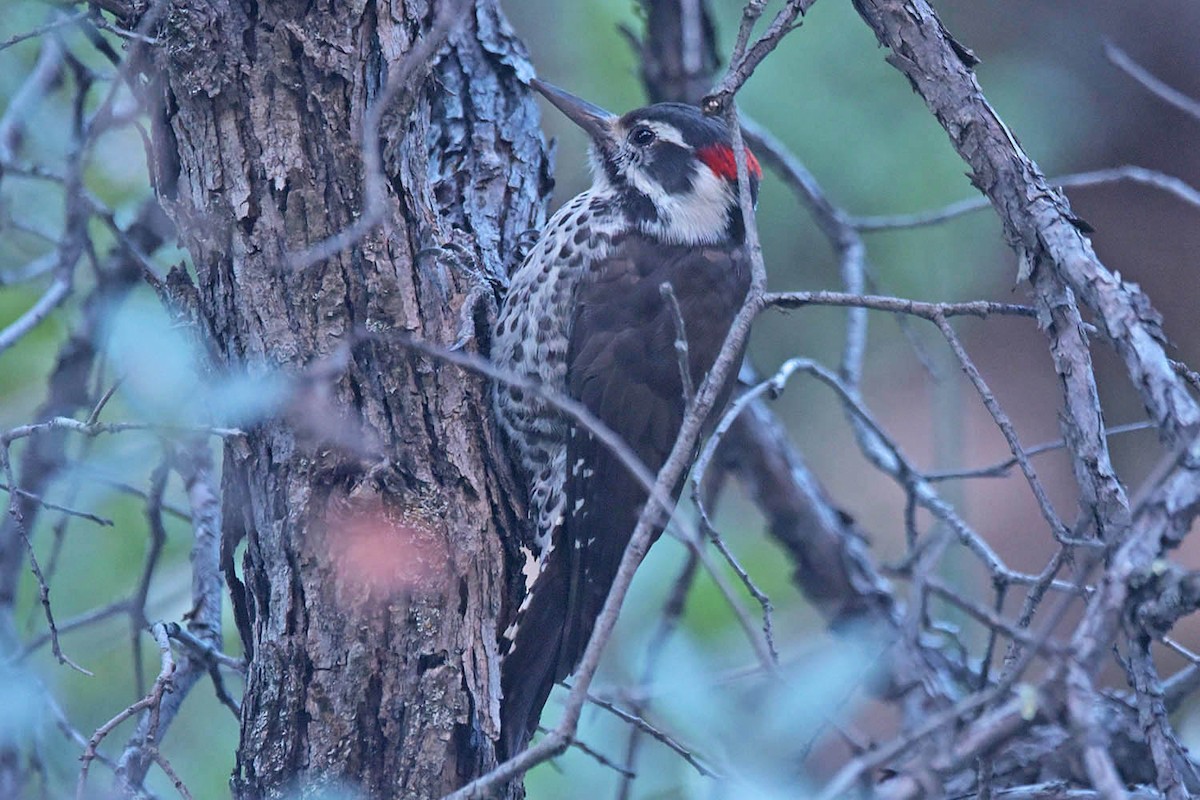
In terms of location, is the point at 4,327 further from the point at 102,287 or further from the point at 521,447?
the point at 521,447

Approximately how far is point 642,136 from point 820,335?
149 inches

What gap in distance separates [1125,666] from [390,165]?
1576 millimetres

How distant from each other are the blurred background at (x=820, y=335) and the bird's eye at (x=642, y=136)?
432 mm

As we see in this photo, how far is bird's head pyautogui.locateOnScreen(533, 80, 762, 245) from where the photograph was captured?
10.4ft

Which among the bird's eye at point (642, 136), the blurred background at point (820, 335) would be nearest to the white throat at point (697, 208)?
the bird's eye at point (642, 136)

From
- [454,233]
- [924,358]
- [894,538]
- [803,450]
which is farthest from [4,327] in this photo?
[894,538]

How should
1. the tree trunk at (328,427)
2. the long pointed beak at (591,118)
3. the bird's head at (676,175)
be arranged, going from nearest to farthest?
the tree trunk at (328,427) < the bird's head at (676,175) < the long pointed beak at (591,118)

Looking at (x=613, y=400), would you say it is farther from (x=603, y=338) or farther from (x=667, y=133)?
(x=667, y=133)

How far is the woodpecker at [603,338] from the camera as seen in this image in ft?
8.74

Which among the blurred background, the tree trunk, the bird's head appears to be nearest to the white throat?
the bird's head

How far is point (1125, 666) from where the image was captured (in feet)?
5.56

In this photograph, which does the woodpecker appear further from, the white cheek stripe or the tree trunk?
the tree trunk

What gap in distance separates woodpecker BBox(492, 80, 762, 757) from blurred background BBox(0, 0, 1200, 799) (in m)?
0.28

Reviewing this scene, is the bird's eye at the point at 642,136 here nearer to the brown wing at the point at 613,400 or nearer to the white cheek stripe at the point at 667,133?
the white cheek stripe at the point at 667,133
